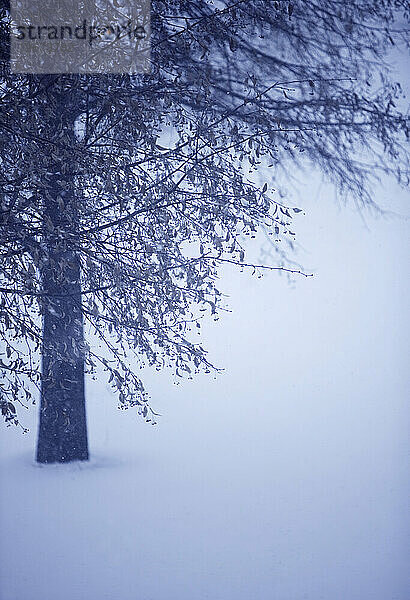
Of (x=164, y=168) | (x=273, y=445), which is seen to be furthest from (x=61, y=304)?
(x=273, y=445)

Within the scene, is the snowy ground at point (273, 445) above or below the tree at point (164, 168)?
below

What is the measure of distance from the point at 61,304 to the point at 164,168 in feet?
2.09

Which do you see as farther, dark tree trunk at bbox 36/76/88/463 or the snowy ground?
the snowy ground

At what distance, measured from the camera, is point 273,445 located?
90.7 inches

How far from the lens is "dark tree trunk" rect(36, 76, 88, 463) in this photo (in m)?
2.11

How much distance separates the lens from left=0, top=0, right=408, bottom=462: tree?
6.99 ft

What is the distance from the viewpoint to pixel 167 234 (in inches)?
88.3

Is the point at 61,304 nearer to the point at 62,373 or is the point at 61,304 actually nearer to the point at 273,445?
the point at 62,373

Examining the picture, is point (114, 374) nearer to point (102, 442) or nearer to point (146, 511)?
point (102, 442)

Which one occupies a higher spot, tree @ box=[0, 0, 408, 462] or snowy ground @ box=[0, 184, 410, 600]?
tree @ box=[0, 0, 408, 462]

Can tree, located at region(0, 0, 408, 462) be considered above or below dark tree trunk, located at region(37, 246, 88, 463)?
above

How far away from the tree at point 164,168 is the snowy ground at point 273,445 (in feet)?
0.34

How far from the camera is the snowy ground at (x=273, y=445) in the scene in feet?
7.28

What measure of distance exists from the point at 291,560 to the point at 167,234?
128 centimetres
